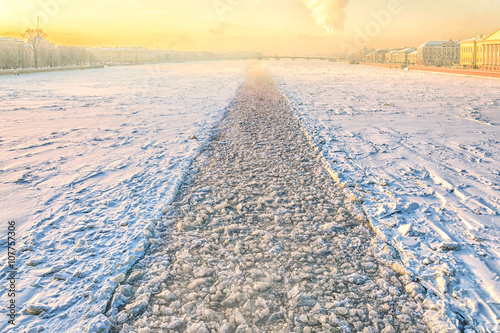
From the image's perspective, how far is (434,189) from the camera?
22.9 feet

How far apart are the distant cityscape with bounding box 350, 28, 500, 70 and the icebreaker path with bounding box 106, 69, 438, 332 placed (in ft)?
245

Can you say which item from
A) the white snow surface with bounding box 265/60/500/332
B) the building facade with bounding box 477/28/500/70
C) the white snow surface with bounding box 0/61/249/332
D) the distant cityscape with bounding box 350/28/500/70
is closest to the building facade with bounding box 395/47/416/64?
the distant cityscape with bounding box 350/28/500/70

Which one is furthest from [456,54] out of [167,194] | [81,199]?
[81,199]

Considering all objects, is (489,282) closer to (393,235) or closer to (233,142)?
(393,235)

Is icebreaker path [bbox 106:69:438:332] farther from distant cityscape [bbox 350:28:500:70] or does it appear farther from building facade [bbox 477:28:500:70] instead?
building facade [bbox 477:28:500:70]

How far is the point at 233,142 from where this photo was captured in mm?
11117

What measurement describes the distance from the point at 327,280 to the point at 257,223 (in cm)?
173

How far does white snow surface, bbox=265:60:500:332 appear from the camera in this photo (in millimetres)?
4062

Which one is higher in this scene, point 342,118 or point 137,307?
point 342,118

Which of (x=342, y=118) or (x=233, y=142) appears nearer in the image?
(x=233, y=142)

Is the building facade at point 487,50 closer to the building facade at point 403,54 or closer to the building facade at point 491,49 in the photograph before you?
the building facade at point 491,49

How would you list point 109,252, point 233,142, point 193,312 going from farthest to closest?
point 233,142 < point 109,252 < point 193,312

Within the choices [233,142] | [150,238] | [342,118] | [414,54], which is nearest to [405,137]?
[342,118]

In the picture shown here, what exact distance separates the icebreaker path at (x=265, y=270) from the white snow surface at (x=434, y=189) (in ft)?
1.29
